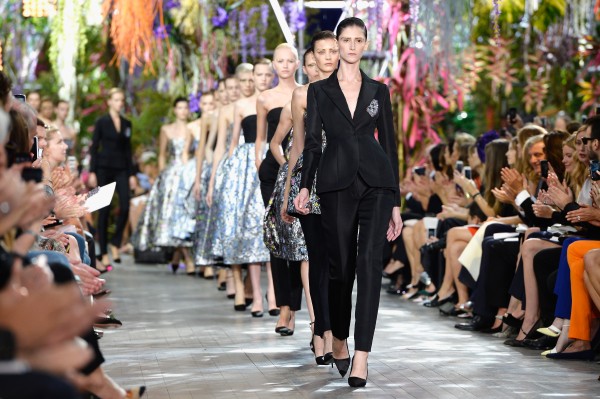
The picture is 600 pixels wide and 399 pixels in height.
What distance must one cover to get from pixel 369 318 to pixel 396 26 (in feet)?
25.3

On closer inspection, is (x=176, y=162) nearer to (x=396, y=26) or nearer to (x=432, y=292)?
(x=396, y=26)

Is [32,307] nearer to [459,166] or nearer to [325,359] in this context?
[325,359]

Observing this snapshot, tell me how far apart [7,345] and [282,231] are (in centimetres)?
433

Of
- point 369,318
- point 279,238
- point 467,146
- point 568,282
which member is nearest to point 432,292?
point 467,146

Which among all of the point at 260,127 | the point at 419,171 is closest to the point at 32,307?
the point at 260,127

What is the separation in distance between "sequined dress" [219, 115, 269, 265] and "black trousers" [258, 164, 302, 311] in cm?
118

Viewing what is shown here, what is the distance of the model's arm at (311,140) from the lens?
5.61 m

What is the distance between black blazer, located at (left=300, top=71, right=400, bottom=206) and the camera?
5410mm

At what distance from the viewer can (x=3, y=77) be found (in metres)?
3.84

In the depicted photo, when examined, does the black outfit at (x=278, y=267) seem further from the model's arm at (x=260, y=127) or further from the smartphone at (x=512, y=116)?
the smartphone at (x=512, y=116)

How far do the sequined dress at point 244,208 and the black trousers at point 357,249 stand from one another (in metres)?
3.30

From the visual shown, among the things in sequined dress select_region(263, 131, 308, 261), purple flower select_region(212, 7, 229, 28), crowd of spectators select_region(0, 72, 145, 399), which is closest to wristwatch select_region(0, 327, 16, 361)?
Answer: crowd of spectators select_region(0, 72, 145, 399)

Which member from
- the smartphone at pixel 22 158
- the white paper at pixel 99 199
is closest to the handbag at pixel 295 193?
the white paper at pixel 99 199

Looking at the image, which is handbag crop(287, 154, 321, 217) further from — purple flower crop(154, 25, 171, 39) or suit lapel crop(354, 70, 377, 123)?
purple flower crop(154, 25, 171, 39)
